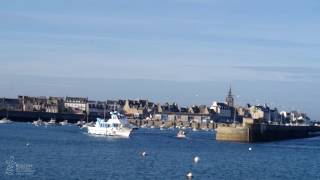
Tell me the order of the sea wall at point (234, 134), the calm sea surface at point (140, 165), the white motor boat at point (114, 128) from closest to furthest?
1. the calm sea surface at point (140, 165)
2. the sea wall at point (234, 134)
3. the white motor boat at point (114, 128)

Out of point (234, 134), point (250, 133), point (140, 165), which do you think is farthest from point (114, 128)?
point (140, 165)

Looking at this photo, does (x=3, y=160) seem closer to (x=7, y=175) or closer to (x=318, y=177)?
(x=7, y=175)

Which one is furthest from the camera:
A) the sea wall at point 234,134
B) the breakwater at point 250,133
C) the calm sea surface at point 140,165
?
the breakwater at point 250,133

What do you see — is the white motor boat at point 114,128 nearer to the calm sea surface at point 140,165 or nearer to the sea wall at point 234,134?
the sea wall at point 234,134

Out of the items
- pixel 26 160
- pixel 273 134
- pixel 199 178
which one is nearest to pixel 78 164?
pixel 26 160

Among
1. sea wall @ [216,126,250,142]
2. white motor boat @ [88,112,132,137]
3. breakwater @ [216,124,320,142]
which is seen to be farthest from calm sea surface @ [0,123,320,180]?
white motor boat @ [88,112,132,137]

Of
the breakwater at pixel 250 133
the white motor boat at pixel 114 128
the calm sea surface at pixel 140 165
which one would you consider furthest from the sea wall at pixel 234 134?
the calm sea surface at pixel 140 165

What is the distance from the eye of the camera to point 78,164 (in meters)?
60.1

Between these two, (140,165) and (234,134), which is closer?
(140,165)

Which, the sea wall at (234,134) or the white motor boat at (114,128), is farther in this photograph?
the white motor boat at (114,128)

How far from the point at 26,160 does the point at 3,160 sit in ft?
8.76

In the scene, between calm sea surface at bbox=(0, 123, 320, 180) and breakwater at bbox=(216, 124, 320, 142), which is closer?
calm sea surface at bbox=(0, 123, 320, 180)

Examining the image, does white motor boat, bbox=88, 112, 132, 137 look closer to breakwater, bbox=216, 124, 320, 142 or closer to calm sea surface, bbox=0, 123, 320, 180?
breakwater, bbox=216, 124, 320, 142

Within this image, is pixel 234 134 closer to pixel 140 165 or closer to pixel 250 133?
pixel 250 133
